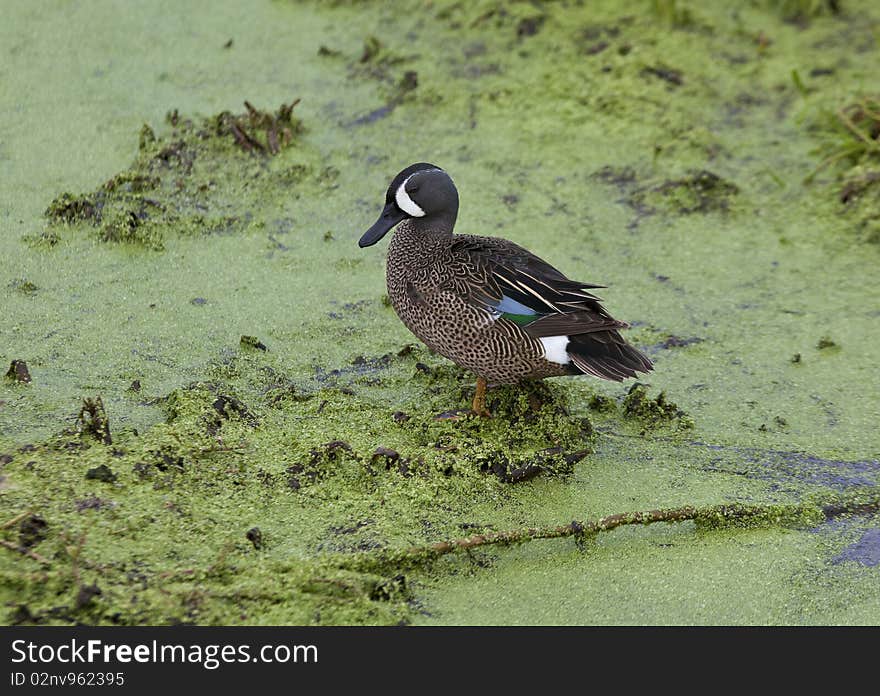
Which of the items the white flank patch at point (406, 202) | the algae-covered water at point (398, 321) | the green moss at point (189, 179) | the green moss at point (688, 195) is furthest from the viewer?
the green moss at point (688, 195)

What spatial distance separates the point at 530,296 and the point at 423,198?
0.54 m

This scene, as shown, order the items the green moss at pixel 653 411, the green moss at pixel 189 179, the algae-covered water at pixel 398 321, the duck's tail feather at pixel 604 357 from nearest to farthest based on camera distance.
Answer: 1. the algae-covered water at pixel 398 321
2. the duck's tail feather at pixel 604 357
3. the green moss at pixel 653 411
4. the green moss at pixel 189 179

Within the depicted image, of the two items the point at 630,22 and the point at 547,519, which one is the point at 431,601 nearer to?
the point at 547,519

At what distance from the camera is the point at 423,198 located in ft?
11.5

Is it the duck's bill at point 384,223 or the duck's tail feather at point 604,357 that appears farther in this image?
the duck's bill at point 384,223

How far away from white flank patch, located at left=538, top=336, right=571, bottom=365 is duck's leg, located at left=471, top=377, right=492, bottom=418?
0.26 metres

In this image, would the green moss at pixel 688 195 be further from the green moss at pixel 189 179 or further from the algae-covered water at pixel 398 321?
the green moss at pixel 189 179

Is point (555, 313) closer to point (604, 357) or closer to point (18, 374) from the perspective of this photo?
point (604, 357)

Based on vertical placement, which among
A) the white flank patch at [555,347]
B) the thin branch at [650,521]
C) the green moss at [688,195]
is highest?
the green moss at [688,195]

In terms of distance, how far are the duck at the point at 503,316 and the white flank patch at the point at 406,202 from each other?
5.4 inches

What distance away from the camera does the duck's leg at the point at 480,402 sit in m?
3.31

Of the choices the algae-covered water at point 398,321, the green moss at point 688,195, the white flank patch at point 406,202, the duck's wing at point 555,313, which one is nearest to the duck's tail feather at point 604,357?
the duck's wing at point 555,313

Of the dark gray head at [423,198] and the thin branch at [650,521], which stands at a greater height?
the dark gray head at [423,198]

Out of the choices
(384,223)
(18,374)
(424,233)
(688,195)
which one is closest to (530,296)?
(424,233)
